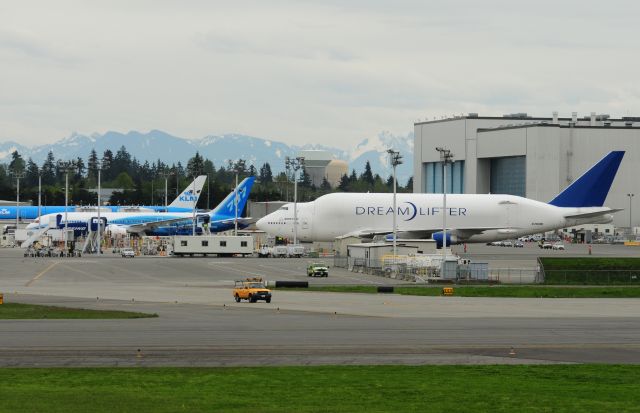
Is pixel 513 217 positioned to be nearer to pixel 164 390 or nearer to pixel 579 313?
pixel 579 313

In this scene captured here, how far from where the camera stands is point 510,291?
6994 cm

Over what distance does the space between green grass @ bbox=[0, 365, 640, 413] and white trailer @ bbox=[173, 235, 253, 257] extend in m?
83.2

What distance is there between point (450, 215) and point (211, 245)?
2654 cm

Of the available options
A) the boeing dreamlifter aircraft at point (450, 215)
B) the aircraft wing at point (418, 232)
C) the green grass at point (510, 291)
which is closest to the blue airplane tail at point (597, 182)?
the boeing dreamlifter aircraft at point (450, 215)

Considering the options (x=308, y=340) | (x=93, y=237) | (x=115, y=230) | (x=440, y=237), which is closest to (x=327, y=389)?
(x=308, y=340)

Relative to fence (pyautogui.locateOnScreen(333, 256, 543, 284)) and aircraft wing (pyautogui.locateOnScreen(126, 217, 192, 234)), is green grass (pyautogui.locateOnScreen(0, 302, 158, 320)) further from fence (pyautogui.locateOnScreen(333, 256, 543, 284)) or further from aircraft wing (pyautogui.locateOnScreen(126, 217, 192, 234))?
aircraft wing (pyautogui.locateOnScreen(126, 217, 192, 234))

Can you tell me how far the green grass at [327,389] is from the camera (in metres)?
26.6

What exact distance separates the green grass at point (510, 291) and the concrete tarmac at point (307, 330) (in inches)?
128

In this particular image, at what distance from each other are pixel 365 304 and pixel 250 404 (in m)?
32.3

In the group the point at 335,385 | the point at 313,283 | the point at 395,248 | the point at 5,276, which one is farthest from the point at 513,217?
the point at 335,385

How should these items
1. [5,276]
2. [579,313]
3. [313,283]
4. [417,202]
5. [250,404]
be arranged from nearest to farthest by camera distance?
[250,404] → [579,313] → [313,283] → [5,276] → [417,202]

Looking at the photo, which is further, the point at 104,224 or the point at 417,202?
the point at 104,224

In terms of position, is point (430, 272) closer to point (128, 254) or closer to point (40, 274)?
point (40, 274)

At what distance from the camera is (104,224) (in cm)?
14225
